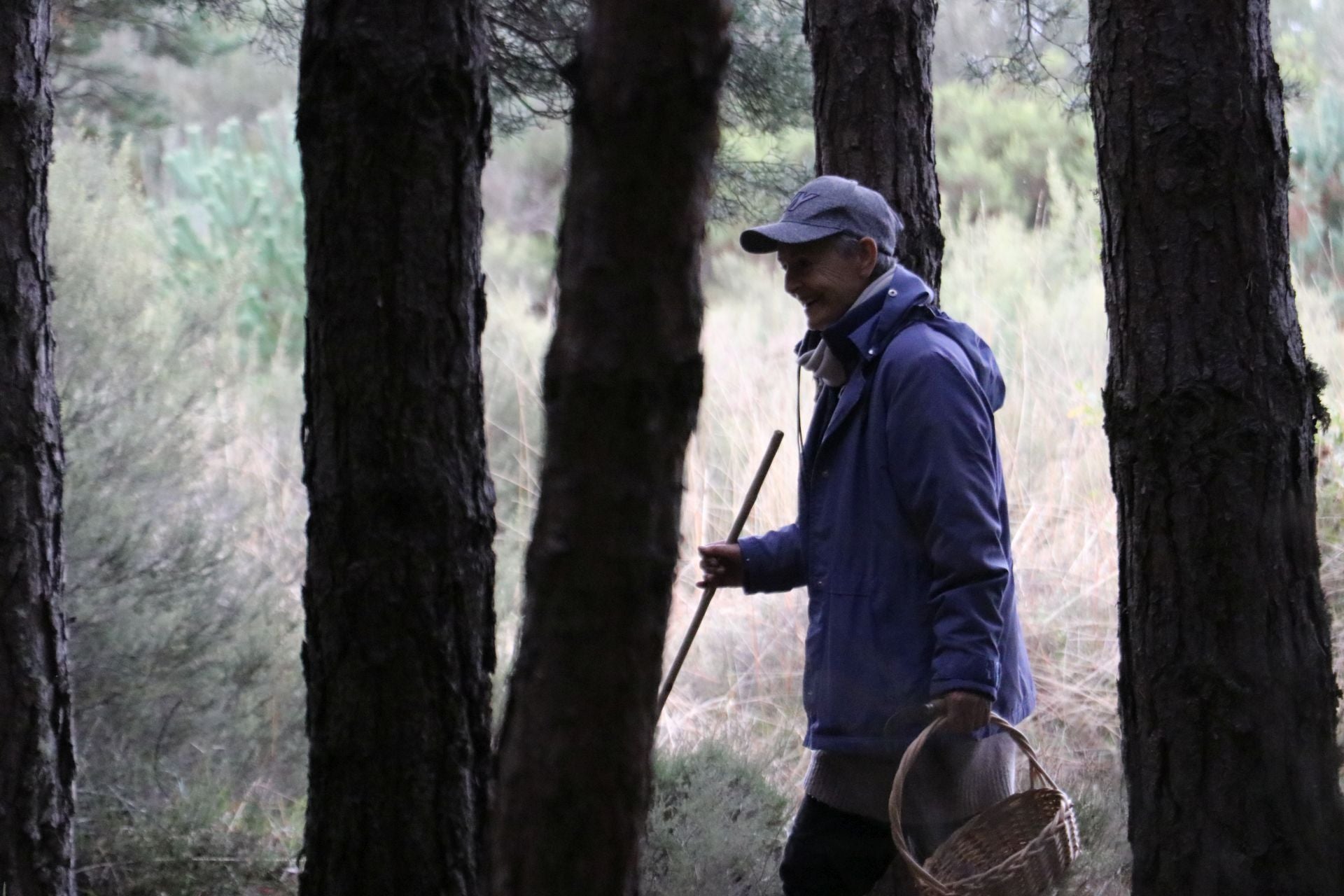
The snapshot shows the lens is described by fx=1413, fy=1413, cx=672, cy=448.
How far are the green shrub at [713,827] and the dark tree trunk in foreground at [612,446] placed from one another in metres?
2.57

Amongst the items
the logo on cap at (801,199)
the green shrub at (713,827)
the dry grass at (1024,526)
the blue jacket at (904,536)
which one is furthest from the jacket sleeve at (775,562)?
the dry grass at (1024,526)

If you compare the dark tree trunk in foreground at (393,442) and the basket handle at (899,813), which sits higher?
the dark tree trunk in foreground at (393,442)

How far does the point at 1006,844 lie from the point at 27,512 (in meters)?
2.30

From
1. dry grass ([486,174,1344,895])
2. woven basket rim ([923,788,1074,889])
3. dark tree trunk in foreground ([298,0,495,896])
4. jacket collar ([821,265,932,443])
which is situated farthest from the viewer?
dry grass ([486,174,1344,895])

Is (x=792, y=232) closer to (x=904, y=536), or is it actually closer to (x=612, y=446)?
(x=904, y=536)

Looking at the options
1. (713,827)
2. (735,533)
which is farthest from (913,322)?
(713,827)

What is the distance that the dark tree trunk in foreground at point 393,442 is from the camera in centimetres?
246

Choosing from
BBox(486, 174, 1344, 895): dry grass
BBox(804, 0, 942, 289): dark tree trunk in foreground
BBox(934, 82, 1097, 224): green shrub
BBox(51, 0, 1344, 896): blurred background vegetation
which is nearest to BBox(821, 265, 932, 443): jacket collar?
BBox(804, 0, 942, 289): dark tree trunk in foreground

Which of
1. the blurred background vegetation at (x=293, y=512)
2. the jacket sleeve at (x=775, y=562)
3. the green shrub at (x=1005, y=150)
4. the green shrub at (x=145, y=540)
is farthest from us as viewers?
the green shrub at (x=1005, y=150)

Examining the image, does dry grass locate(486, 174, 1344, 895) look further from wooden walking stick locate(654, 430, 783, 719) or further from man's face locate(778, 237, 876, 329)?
man's face locate(778, 237, 876, 329)

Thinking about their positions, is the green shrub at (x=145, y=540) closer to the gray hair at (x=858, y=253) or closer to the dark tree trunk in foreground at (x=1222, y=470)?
the gray hair at (x=858, y=253)

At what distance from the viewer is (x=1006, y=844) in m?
2.79

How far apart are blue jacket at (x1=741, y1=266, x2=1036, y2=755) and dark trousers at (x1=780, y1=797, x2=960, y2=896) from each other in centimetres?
18

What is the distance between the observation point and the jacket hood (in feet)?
9.45
